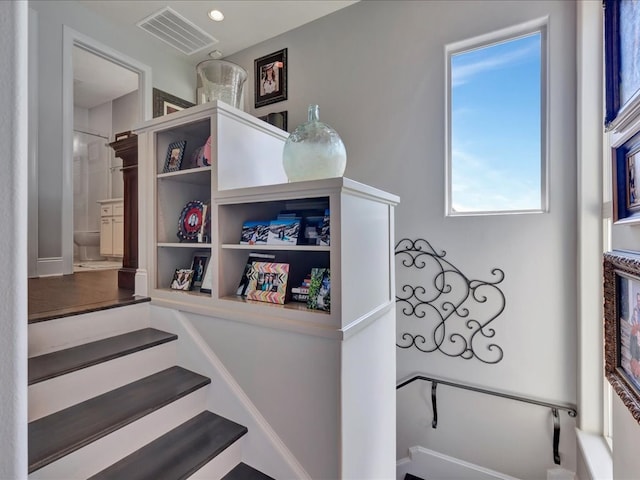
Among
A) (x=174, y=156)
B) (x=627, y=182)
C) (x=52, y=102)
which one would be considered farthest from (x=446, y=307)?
(x=52, y=102)

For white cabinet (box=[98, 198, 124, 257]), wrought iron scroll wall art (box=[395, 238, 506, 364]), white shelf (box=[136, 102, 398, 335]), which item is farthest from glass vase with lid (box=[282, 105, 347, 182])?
white cabinet (box=[98, 198, 124, 257])

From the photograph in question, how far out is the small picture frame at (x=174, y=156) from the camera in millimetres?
1717

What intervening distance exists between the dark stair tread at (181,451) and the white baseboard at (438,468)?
65.3 inches

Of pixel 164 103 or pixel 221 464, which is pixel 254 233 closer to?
pixel 221 464

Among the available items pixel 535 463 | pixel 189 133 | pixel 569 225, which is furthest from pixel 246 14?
pixel 535 463

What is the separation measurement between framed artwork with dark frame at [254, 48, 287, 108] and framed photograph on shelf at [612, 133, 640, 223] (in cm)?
270

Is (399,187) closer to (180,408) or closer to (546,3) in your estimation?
(546,3)

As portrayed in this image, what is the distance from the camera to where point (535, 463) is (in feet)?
6.59

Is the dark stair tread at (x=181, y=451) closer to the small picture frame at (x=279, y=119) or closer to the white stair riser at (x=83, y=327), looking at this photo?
the white stair riser at (x=83, y=327)

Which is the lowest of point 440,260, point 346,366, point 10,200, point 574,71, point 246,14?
point 346,366

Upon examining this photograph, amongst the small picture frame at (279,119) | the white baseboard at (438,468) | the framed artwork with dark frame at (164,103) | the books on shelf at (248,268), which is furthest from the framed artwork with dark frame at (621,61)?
the framed artwork with dark frame at (164,103)

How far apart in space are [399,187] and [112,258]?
4.41 meters

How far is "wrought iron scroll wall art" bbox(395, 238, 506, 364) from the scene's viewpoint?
2.15 metres

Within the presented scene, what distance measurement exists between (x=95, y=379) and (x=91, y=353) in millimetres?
119
